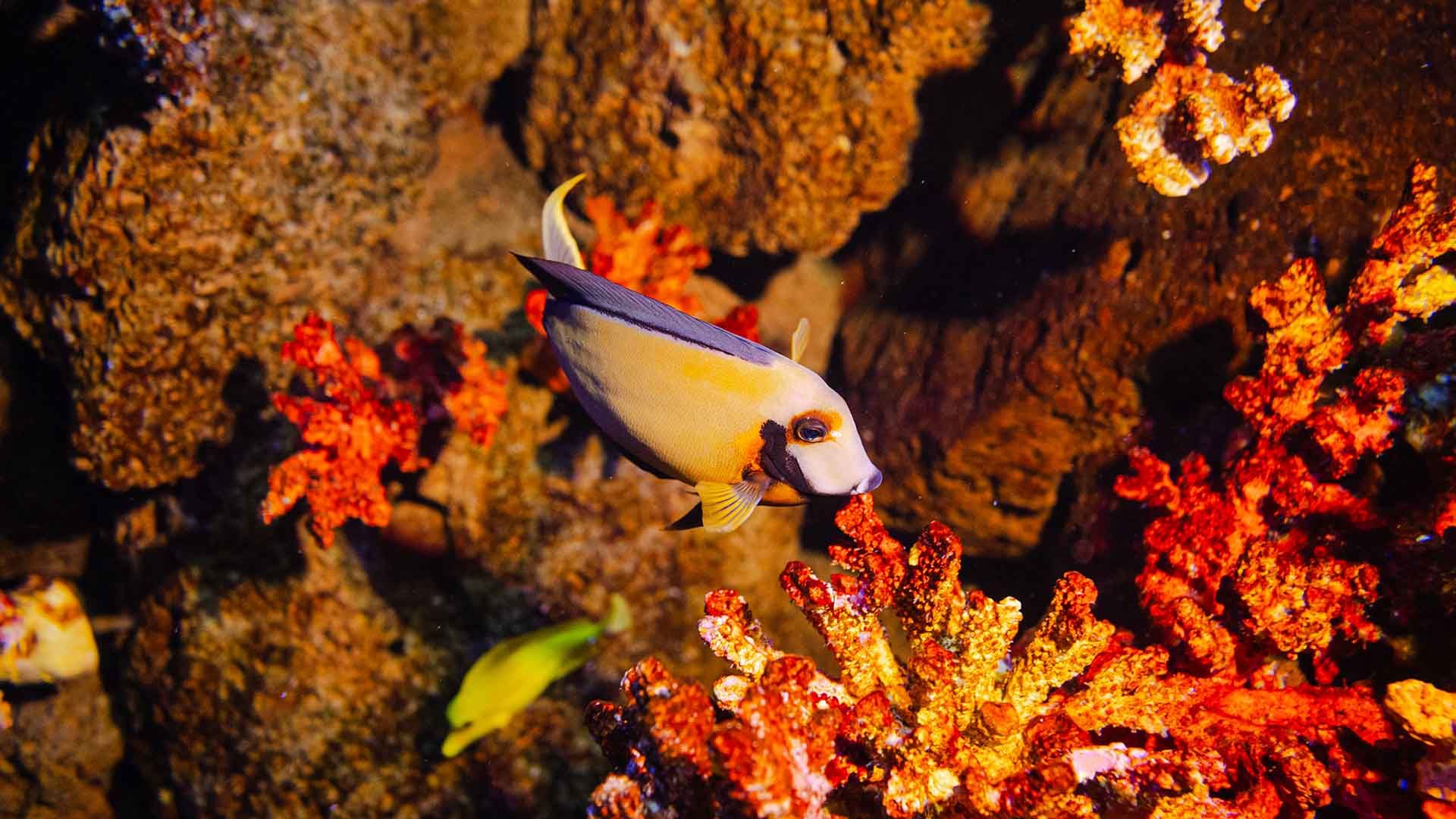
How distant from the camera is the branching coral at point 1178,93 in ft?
8.49

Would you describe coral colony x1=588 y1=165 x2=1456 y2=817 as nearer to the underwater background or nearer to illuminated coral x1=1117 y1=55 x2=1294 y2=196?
the underwater background

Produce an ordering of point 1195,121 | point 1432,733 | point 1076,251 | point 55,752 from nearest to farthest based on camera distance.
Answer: point 1432,733 < point 1195,121 < point 1076,251 < point 55,752

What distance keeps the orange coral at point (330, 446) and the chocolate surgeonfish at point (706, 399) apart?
62.3 inches

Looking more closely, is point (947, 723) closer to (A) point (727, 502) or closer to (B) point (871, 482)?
(B) point (871, 482)

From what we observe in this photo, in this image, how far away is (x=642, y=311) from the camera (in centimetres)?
211

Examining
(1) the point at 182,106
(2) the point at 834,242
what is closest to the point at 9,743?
(1) the point at 182,106

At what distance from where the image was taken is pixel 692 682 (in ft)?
5.90

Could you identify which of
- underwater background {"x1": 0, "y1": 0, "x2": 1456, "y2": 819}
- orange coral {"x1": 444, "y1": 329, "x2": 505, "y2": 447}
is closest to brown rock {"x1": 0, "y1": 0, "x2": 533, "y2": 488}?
underwater background {"x1": 0, "y1": 0, "x2": 1456, "y2": 819}

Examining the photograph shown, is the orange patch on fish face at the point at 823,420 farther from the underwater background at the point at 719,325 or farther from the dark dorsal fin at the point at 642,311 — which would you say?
the underwater background at the point at 719,325

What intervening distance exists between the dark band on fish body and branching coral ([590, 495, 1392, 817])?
0.25 m

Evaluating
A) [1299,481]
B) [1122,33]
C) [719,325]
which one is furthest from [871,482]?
[1122,33]

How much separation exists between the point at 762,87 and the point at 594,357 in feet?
7.17

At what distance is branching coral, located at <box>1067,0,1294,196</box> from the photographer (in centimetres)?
259

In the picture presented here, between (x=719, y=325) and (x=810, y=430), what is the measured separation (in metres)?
1.79
